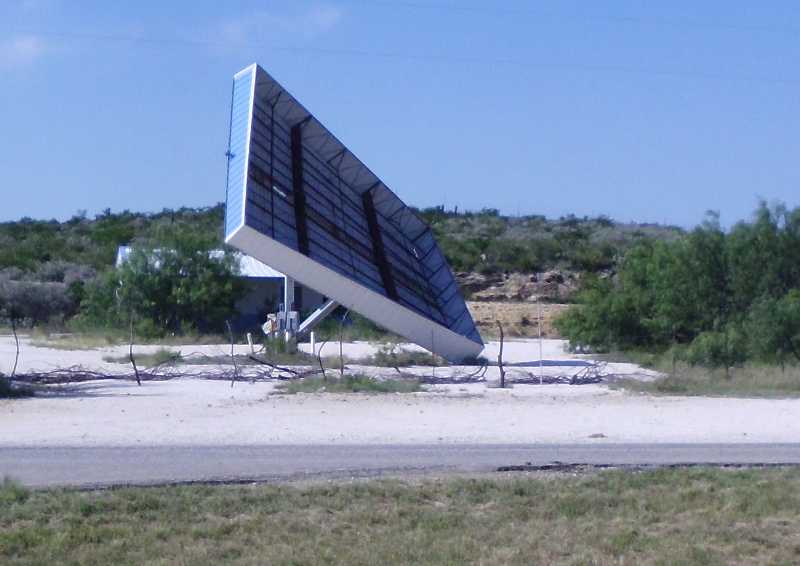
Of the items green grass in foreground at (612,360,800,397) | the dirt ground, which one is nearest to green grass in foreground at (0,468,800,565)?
green grass in foreground at (612,360,800,397)

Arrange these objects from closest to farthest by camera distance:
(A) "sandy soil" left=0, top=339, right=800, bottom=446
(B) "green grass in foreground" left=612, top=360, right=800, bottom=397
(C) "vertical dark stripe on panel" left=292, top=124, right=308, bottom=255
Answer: (A) "sandy soil" left=0, top=339, right=800, bottom=446, (B) "green grass in foreground" left=612, top=360, right=800, bottom=397, (C) "vertical dark stripe on panel" left=292, top=124, right=308, bottom=255

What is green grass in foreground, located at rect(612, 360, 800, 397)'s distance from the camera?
29969 millimetres

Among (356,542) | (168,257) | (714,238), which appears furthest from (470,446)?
(168,257)

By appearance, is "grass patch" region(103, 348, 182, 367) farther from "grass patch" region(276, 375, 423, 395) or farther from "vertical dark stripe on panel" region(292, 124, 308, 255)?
"grass patch" region(276, 375, 423, 395)

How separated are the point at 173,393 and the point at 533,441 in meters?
11.9

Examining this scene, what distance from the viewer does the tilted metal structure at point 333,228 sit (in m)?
34.5

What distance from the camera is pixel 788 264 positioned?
42.8m

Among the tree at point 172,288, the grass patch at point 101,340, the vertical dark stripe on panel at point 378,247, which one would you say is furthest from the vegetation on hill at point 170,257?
the vertical dark stripe on panel at point 378,247

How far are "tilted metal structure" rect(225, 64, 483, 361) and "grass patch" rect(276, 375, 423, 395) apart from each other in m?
4.39

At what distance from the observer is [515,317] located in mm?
71562

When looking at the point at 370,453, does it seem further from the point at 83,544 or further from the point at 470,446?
the point at 83,544

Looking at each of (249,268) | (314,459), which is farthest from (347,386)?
(249,268)

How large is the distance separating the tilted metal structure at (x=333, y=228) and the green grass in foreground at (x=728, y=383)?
8.46m

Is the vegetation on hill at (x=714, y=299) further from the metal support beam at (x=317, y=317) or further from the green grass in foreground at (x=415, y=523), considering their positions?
the green grass in foreground at (x=415, y=523)
